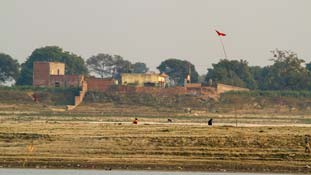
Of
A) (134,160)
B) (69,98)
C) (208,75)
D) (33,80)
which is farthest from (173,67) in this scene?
(134,160)

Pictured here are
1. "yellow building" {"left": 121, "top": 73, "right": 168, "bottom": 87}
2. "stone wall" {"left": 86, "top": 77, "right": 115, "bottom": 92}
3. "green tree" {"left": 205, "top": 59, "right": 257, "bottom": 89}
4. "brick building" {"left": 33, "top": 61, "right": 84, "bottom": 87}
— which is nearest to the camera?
"stone wall" {"left": 86, "top": 77, "right": 115, "bottom": 92}

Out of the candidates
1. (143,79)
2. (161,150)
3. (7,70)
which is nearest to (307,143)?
(161,150)

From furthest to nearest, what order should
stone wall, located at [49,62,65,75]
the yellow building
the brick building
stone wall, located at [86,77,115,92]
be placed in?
stone wall, located at [49,62,65,75]
the yellow building
the brick building
stone wall, located at [86,77,115,92]

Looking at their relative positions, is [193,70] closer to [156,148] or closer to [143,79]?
[143,79]

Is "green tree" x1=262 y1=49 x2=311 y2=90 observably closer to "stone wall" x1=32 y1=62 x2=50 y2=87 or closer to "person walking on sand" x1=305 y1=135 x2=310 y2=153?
"stone wall" x1=32 y1=62 x2=50 y2=87

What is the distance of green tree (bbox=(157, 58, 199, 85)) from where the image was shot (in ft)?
477

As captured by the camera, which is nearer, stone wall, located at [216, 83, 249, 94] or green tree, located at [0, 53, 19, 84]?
stone wall, located at [216, 83, 249, 94]

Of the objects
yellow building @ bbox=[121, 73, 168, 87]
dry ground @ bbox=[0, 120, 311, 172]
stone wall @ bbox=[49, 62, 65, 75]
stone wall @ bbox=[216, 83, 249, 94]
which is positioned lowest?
dry ground @ bbox=[0, 120, 311, 172]

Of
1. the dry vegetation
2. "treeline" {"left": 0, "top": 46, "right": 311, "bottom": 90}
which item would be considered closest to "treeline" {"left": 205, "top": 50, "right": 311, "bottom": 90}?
"treeline" {"left": 0, "top": 46, "right": 311, "bottom": 90}

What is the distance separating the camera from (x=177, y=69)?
480 feet

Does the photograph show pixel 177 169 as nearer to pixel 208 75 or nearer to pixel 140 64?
pixel 208 75

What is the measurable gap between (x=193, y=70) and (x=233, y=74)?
1555 cm

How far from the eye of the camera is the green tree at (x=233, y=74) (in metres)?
126

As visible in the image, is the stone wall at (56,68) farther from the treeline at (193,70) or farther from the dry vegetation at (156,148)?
the dry vegetation at (156,148)
